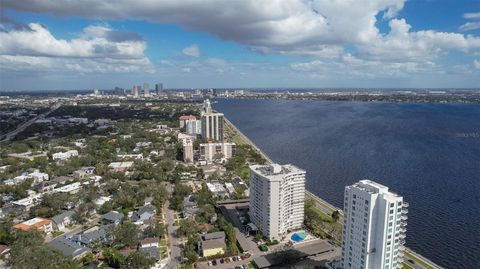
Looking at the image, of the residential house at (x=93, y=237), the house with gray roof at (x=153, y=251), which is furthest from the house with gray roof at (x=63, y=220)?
the house with gray roof at (x=153, y=251)

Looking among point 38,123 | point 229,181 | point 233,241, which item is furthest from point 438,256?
point 38,123

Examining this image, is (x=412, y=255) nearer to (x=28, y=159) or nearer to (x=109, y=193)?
(x=109, y=193)

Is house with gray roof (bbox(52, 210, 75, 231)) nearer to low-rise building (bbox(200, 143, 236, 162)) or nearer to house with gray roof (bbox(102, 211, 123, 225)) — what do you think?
house with gray roof (bbox(102, 211, 123, 225))

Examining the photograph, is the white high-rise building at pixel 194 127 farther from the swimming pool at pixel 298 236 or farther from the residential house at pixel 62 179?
the swimming pool at pixel 298 236

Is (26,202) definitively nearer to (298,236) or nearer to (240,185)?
(240,185)

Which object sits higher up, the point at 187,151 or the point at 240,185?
the point at 187,151

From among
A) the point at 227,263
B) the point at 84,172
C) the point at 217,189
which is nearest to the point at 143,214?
the point at 217,189
